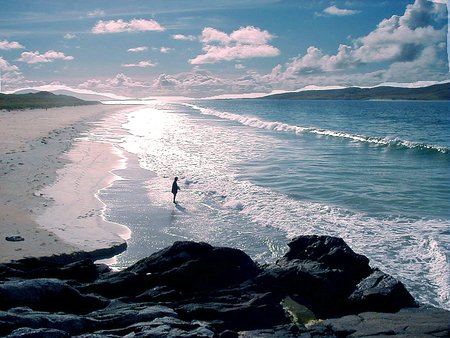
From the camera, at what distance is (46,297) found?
335 inches

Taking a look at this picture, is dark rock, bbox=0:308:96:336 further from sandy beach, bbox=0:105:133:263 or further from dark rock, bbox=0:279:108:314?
sandy beach, bbox=0:105:133:263

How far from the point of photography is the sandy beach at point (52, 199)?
13.4 m

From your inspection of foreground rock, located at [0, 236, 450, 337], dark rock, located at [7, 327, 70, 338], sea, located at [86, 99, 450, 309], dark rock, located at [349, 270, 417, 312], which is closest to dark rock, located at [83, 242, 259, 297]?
foreground rock, located at [0, 236, 450, 337]

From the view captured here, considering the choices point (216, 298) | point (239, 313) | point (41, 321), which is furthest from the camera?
point (216, 298)

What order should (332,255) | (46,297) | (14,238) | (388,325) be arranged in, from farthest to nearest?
(14,238)
(332,255)
(46,297)
(388,325)

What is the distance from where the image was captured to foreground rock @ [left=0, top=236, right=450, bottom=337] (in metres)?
7.75

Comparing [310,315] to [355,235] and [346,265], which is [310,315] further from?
[355,235]

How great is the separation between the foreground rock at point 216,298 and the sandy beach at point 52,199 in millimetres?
2823

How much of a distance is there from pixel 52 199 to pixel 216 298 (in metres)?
11.5

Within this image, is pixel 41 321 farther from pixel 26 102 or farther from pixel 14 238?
pixel 26 102

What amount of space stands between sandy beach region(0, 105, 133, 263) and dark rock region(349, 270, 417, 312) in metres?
7.42

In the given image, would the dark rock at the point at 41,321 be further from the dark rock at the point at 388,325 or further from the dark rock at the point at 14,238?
the dark rock at the point at 14,238

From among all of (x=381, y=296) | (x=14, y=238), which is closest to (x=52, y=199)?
(x=14, y=238)

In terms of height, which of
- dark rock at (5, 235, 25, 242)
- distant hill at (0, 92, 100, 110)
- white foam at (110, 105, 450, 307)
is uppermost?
distant hill at (0, 92, 100, 110)
